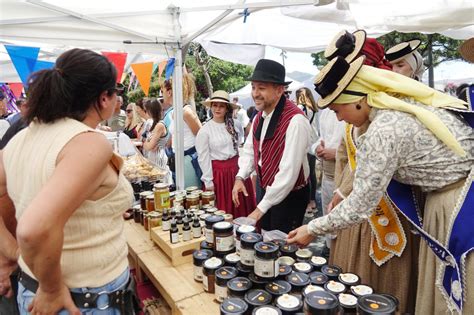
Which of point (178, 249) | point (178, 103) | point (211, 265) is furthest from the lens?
point (178, 103)

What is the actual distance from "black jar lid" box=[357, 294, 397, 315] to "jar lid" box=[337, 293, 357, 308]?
3cm

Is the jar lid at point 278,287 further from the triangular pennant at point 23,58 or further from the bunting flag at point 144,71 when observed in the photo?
the bunting flag at point 144,71

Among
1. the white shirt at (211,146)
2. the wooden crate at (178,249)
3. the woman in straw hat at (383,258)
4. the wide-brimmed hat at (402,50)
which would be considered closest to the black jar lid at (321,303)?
the woman in straw hat at (383,258)

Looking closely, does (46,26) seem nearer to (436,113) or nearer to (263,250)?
(263,250)

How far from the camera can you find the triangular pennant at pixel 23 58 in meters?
2.69

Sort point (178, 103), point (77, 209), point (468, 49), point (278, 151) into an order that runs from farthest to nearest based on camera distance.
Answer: point (178, 103) < point (278, 151) < point (468, 49) < point (77, 209)

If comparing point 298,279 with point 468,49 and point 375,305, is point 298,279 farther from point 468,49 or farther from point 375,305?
point 468,49

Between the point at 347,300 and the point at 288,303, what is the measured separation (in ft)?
0.64

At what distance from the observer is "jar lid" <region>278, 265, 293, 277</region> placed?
133 cm

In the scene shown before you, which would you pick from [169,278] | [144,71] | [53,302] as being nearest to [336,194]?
[169,278]

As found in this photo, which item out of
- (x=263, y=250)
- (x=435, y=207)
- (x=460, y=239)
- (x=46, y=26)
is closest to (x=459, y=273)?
(x=460, y=239)

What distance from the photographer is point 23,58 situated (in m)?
2.75

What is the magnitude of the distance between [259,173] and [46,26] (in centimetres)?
186

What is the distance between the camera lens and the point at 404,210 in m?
1.49
